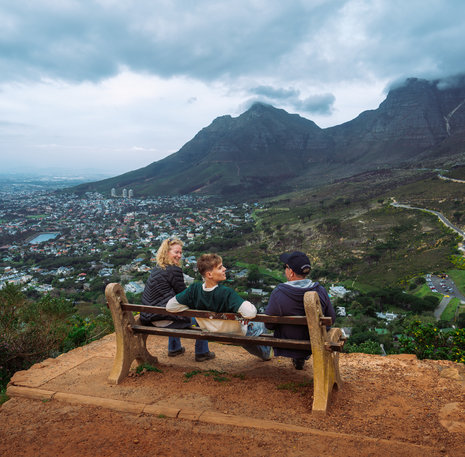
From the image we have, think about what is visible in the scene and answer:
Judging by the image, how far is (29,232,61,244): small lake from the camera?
58250 millimetres

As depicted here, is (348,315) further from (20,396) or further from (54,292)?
(54,292)

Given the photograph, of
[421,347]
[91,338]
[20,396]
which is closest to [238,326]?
[20,396]

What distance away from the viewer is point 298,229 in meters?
49.9

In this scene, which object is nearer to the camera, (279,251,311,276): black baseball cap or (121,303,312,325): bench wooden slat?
(121,303,312,325): bench wooden slat

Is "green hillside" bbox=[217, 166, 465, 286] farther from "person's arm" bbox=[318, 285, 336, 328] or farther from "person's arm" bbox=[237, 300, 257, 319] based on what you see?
"person's arm" bbox=[237, 300, 257, 319]

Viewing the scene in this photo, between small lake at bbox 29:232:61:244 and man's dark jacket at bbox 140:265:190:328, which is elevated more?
man's dark jacket at bbox 140:265:190:328

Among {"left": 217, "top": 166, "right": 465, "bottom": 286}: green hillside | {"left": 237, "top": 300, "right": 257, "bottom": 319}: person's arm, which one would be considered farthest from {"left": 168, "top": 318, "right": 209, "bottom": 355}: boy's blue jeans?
{"left": 217, "top": 166, "right": 465, "bottom": 286}: green hillside

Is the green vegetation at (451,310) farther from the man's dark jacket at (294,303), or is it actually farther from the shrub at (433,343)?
the man's dark jacket at (294,303)

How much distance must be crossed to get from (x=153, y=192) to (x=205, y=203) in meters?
28.8

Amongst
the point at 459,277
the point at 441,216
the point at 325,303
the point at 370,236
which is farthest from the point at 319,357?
the point at 441,216

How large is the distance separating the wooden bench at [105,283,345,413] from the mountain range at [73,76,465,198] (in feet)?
348

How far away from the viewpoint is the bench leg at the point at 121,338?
3844mm

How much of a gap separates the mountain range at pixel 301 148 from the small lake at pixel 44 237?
2253 inches

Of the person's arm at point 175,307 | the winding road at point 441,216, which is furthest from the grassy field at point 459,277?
the person's arm at point 175,307
